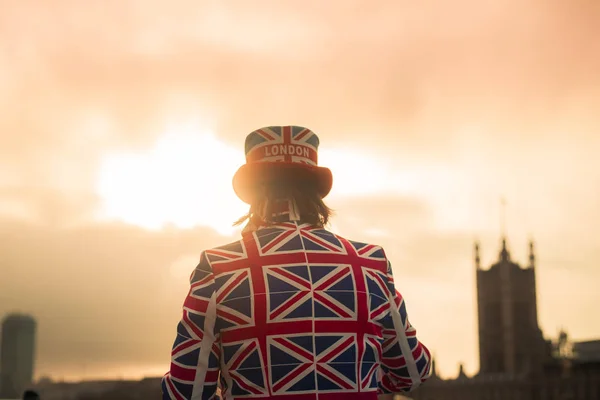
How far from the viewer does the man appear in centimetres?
353

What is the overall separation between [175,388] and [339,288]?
2.45 feet

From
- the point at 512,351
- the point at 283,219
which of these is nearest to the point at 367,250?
the point at 283,219

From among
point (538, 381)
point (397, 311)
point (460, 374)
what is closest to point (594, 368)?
point (538, 381)

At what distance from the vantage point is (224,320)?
3.62 meters

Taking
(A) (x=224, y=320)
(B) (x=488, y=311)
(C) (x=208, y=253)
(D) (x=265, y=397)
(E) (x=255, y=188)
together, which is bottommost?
(D) (x=265, y=397)

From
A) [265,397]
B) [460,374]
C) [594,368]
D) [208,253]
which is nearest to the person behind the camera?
[265,397]

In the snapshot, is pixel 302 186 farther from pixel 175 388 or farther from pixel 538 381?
pixel 538 381

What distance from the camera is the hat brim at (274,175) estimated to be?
383 cm

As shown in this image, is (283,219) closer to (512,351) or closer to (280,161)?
(280,161)

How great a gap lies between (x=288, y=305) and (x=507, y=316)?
120514 millimetres

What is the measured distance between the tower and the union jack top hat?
118514 mm

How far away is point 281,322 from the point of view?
3.54 m

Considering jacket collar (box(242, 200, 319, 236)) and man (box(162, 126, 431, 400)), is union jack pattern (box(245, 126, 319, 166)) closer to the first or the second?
man (box(162, 126, 431, 400))

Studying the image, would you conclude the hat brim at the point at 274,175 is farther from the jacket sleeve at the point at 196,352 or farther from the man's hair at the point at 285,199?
the jacket sleeve at the point at 196,352
